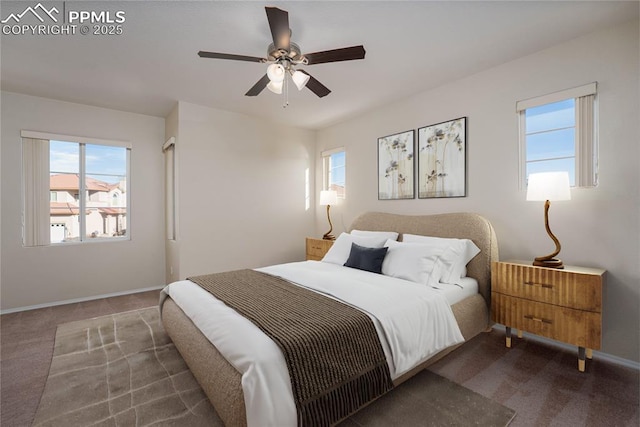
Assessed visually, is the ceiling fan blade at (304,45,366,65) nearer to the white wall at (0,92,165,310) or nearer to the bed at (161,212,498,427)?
the bed at (161,212,498,427)

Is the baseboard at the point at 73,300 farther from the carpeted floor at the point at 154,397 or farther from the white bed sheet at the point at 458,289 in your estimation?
the white bed sheet at the point at 458,289

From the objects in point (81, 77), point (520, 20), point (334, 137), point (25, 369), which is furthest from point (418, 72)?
point (25, 369)

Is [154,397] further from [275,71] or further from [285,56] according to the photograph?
[285,56]

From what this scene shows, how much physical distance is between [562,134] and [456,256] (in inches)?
56.7

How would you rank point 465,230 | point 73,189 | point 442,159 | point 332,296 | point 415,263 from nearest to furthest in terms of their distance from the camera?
point 332,296
point 415,263
point 465,230
point 442,159
point 73,189

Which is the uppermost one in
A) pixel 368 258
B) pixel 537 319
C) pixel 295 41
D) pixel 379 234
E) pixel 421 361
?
pixel 295 41

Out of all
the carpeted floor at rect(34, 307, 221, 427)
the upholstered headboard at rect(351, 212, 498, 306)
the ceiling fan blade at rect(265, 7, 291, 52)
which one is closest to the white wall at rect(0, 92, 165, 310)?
the carpeted floor at rect(34, 307, 221, 427)

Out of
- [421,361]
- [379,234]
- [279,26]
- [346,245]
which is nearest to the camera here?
[279,26]

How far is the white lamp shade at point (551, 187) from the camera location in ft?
7.30

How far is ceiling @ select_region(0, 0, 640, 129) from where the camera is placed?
2064 mm

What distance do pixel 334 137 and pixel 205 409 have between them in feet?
13.7

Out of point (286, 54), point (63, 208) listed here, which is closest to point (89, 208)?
point (63, 208)

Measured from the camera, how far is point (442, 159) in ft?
11.0

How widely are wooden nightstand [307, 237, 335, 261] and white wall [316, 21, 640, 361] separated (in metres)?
1.46
